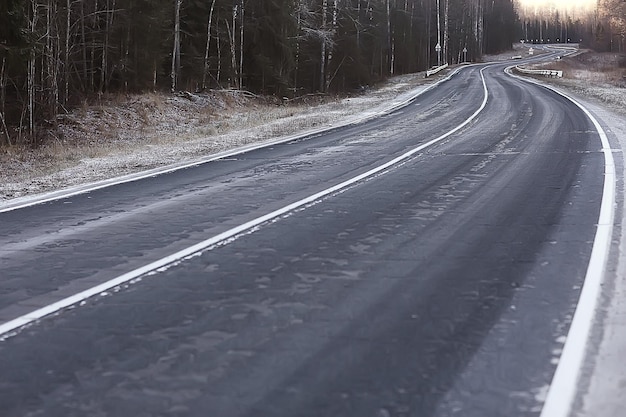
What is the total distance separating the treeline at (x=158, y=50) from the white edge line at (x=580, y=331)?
1715cm

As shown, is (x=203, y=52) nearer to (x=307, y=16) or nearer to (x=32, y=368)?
(x=307, y=16)

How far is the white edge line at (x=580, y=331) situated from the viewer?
3365 mm

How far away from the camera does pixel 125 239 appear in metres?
6.76

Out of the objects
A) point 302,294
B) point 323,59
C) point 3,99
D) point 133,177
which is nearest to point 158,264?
point 302,294

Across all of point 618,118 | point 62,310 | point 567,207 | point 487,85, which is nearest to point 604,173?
point 567,207

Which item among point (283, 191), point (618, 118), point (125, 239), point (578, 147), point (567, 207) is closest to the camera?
point (125, 239)

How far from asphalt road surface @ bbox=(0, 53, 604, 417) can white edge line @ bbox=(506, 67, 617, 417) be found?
0.06m

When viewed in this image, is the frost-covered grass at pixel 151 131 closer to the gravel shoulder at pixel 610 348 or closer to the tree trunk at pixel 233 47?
the tree trunk at pixel 233 47

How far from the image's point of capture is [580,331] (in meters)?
4.25

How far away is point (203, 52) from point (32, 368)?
35431 millimetres

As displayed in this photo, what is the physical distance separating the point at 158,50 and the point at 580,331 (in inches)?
1192

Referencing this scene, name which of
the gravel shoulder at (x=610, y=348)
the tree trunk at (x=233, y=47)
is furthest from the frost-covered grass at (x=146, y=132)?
the gravel shoulder at (x=610, y=348)

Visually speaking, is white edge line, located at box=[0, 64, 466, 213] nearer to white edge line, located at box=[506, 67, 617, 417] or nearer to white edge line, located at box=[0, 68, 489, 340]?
white edge line, located at box=[0, 68, 489, 340]

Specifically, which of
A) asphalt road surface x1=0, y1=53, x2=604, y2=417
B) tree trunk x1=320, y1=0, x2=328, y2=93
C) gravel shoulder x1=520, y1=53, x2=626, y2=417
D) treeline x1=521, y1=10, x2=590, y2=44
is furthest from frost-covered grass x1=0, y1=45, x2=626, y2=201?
treeline x1=521, y1=10, x2=590, y2=44
